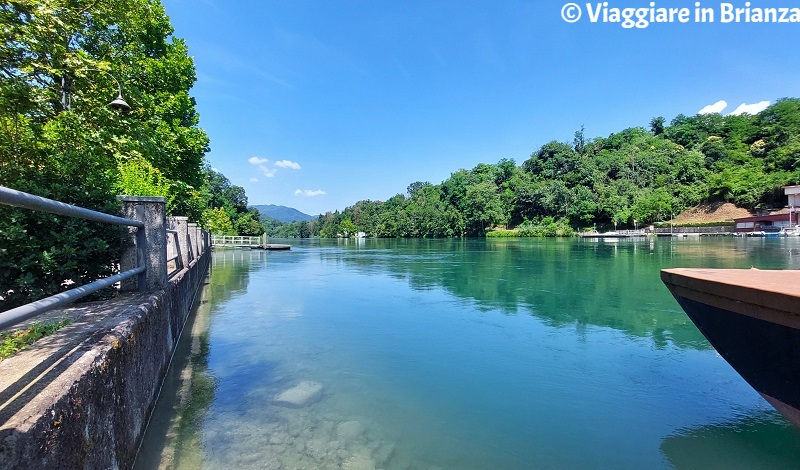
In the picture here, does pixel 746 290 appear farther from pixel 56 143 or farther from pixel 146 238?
pixel 56 143

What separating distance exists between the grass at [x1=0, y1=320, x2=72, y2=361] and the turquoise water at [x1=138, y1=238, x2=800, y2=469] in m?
1.15

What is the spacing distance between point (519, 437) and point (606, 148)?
365 feet

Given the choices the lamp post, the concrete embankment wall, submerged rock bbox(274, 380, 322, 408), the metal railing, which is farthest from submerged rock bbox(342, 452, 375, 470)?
the lamp post

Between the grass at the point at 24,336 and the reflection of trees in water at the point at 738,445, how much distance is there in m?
4.60

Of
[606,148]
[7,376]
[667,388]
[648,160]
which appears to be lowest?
[667,388]

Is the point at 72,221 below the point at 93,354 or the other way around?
the other way around

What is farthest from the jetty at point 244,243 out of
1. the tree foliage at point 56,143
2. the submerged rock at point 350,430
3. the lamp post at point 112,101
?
the submerged rock at point 350,430

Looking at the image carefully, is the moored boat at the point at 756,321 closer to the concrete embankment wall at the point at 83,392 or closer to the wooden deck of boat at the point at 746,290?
the wooden deck of boat at the point at 746,290

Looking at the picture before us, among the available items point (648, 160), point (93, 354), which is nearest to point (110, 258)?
point (93, 354)

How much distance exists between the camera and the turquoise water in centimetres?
329

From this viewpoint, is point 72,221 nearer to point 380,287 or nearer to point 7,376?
point 7,376

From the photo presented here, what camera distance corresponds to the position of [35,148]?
5.06 meters

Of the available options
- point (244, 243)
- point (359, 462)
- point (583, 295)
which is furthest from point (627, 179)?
point (359, 462)

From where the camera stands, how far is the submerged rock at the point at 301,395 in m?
4.16
